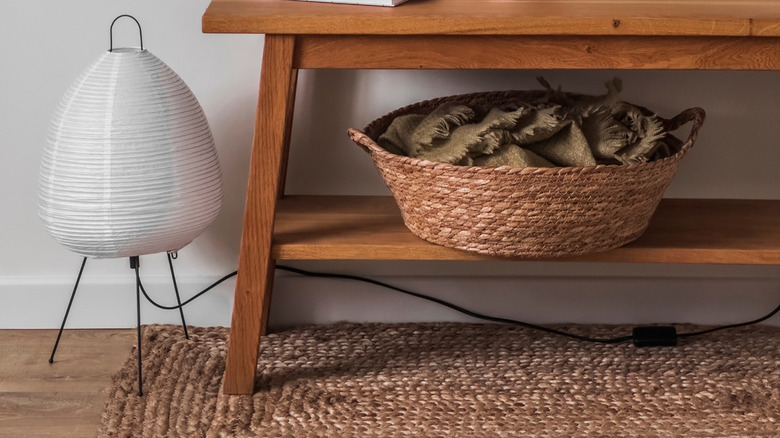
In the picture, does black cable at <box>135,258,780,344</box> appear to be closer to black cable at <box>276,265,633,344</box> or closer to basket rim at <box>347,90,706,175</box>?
black cable at <box>276,265,633,344</box>

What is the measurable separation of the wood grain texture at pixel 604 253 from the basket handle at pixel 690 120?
141mm

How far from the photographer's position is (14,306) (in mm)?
1514

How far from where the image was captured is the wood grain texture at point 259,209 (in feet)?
3.66

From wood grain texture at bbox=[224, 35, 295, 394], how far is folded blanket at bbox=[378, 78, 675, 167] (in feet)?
0.57

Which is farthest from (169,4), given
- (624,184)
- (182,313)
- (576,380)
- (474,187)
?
(576,380)

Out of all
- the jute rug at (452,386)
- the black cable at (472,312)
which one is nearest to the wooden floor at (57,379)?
the jute rug at (452,386)

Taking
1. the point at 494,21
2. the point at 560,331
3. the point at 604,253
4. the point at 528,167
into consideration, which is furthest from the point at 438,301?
the point at 494,21

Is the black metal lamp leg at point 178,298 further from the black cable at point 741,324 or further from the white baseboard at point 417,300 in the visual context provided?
the black cable at point 741,324

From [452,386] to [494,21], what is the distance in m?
0.56

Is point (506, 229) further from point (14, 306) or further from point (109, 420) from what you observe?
point (14, 306)

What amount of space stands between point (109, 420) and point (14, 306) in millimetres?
404

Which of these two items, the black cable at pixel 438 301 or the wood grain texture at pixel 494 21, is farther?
the black cable at pixel 438 301

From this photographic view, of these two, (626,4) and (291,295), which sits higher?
(626,4)

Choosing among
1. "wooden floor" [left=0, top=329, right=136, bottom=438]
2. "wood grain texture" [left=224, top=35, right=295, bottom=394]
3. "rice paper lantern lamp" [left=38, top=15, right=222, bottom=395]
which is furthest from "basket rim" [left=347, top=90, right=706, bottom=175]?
"wooden floor" [left=0, top=329, right=136, bottom=438]
